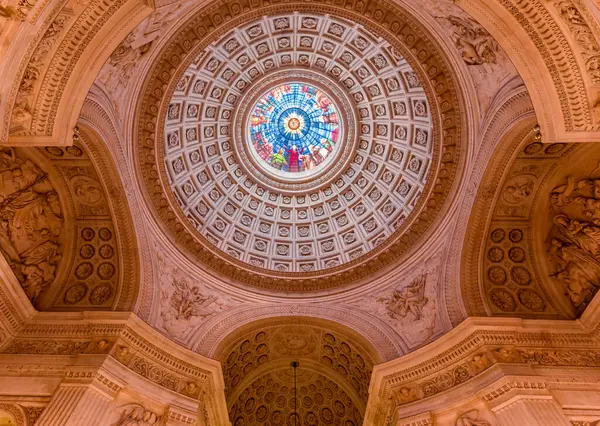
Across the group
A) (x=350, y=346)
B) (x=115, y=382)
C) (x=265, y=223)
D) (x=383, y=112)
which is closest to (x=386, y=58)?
(x=383, y=112)

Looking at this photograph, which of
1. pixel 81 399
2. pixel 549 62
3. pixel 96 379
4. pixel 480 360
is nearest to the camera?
pixel 549 62

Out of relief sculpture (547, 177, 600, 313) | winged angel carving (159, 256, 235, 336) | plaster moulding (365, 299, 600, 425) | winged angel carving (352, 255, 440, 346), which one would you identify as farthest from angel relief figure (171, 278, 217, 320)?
relief sculpture (547, 177, 600, 313)

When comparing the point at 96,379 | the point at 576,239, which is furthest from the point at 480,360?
the point at 96,379

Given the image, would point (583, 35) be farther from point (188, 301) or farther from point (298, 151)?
point (298, 151)

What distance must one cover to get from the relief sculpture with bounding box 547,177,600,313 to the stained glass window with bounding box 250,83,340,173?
31.2 feet

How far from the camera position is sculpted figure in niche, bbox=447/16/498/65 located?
952cm

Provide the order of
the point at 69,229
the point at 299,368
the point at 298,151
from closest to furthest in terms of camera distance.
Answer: the point at 69,229 → the point at 299,368 → the point at 298,151

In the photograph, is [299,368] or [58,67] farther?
[299,368]

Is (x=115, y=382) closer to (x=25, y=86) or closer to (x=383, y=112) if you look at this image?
(x=25, y=86)

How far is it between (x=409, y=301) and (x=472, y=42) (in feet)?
25.1

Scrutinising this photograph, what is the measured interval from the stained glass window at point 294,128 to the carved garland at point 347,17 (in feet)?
19.6

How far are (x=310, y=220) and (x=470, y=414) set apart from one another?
958 cm

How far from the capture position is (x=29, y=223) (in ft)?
34.3

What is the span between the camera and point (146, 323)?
11.1 m
